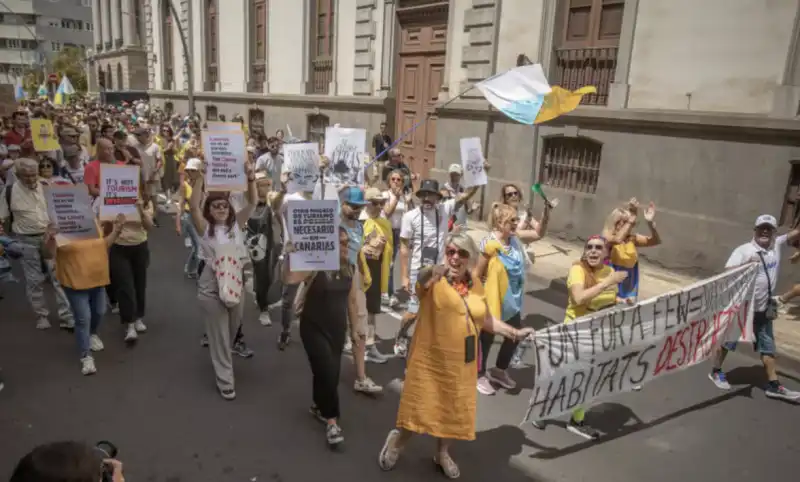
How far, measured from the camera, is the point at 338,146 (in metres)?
7.88

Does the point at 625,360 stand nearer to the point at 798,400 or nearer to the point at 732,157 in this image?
the point at 798,400

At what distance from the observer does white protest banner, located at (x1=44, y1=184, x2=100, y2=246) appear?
5.04 meters

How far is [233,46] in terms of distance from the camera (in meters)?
22.7

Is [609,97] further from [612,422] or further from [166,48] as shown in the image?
[166,48]

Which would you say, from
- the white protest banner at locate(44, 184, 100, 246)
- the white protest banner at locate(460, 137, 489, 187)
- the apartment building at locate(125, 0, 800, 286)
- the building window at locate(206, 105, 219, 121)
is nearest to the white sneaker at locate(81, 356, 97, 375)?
the white protest banner at locate(44, 184, 100, 246)

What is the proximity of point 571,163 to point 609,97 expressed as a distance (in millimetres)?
1489

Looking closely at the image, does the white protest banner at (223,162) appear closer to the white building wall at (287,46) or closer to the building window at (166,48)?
the white building wall at (287,46)

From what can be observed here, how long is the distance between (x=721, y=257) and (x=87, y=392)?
8.55 m

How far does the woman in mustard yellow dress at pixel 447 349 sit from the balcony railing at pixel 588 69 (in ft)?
26.6

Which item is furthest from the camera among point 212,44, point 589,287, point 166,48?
point 166,48

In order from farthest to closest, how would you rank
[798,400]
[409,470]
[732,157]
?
[732,157] → [798,400] → [409,470]

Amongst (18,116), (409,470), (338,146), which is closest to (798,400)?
(409,470)

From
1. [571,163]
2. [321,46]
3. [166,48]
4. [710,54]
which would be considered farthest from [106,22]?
[710,54]

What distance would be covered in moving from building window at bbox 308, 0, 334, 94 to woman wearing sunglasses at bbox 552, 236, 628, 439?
1487 cm
